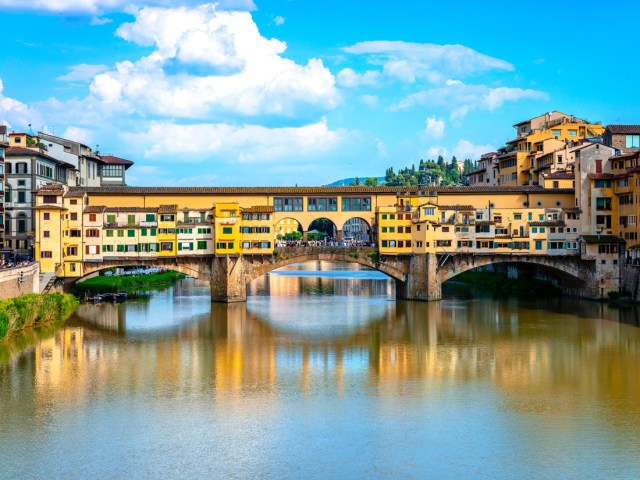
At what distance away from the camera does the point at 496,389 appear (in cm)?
3095

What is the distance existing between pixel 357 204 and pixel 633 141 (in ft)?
73.2

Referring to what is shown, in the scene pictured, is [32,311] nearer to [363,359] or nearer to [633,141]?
[363,359]

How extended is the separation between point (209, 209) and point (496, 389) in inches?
1286

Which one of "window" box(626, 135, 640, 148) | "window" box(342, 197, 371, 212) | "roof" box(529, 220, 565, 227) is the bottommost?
"roof" box(529, 220, 565, 227)

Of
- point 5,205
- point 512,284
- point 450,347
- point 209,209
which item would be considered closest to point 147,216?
point 209,209

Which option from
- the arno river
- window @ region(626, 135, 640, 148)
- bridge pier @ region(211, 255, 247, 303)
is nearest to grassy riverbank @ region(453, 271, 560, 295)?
window @ region(626, 135, 640, 148)

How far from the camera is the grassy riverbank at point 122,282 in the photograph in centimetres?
6375

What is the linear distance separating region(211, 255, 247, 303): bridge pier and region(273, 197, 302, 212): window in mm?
6085

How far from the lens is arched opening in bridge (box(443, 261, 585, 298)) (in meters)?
63.1

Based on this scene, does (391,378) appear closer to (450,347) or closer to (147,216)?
(450,347)

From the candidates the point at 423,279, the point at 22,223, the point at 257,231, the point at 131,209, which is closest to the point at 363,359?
the point at 423,279

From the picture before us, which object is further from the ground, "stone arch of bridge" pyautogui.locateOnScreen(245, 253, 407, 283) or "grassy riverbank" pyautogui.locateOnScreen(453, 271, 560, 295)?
"stone arch of bridge" pyautogui.locateOnScreen(245, 253, 407, 283)

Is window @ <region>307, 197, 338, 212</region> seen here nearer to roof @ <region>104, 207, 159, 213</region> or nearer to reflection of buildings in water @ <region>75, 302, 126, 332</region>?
roof @ <region>104, 207, 159, 213</region>

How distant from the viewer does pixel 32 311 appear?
44.8 meters
